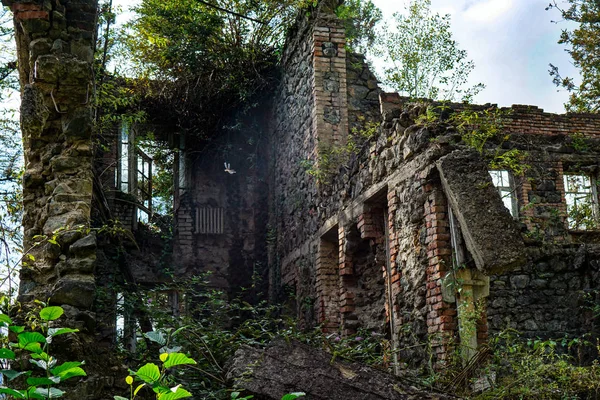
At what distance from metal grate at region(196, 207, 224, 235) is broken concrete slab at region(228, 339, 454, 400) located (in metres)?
8.98

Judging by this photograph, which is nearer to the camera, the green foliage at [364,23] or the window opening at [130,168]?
the window opening at [130,168]

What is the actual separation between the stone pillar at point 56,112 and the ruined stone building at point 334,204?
14mm

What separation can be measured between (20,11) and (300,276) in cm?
590

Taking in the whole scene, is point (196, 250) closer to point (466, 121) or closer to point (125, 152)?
point (125, 152)

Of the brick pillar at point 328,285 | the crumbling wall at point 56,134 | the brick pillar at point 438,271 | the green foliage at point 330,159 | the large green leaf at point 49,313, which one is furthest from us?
the green foliage at point 330,159

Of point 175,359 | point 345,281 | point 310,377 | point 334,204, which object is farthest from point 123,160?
point 175,359

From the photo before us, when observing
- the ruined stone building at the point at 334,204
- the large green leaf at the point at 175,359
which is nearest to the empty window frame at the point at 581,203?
the ruined stone building at the point at 334,204

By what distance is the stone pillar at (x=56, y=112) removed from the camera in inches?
226

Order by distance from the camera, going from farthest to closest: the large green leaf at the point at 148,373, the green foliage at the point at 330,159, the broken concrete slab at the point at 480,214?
the green foliage at the point at 330,159 < the broken concrete slab at the point at 480,214 < the large green leaf at the point at 148,373

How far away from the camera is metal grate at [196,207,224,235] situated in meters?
13.3

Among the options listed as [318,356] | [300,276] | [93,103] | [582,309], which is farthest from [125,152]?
[318,356]

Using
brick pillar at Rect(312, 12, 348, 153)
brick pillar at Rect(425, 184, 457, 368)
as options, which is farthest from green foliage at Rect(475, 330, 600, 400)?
brick pillar at Rect(312, 12, 348, 153)

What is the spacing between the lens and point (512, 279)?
8.83 metres

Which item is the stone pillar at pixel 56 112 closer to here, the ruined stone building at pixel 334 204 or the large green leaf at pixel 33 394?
the ruined stone building at pixel 334 204
